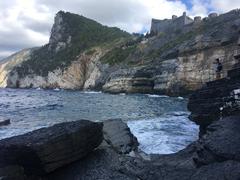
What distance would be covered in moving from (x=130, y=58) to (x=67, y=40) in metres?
66.6

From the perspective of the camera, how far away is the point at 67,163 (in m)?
10.7

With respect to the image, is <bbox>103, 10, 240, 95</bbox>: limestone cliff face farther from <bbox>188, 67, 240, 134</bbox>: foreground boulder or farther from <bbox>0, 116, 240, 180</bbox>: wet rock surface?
<bbox>0, 116, 240, 180</bbox>: wet rock surface

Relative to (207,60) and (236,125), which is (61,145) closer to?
(236,125)

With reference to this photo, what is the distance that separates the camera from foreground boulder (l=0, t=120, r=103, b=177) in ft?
32.7

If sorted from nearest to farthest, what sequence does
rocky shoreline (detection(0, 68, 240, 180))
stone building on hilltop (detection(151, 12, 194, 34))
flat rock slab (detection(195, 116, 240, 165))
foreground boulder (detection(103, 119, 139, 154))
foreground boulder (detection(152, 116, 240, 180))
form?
foreground boulder (detection(152, 116, 240, 180))
rocky shoreline (detection(0, 68, 240, 180))
flat rock slab (detection(195, 116, 240, 165))
foreground boulder (detection(103, 119, 139, 154))
stone building on hilltop (detection(151, 12, 194, 34))

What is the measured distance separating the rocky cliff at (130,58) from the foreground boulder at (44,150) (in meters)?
55.7

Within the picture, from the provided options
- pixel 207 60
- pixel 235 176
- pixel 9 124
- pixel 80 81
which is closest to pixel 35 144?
pixel 235 176

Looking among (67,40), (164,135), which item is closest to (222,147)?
(164,135)

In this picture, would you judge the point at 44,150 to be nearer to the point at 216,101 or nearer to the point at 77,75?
the point at 216,101

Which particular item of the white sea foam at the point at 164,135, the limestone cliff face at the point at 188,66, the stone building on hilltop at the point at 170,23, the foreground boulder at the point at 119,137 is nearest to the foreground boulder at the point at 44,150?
the foreground boulder at the point at 119,137

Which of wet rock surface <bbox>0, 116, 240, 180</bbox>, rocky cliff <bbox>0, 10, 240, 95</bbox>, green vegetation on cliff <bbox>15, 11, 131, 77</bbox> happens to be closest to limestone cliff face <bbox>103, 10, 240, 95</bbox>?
rocky cliff <bbox>0, 10, 240, 95</bbox>

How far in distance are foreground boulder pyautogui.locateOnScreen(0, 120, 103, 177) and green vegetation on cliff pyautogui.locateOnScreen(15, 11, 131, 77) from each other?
137 metres

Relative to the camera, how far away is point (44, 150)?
32.8ft

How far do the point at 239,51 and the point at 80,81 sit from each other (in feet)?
284
